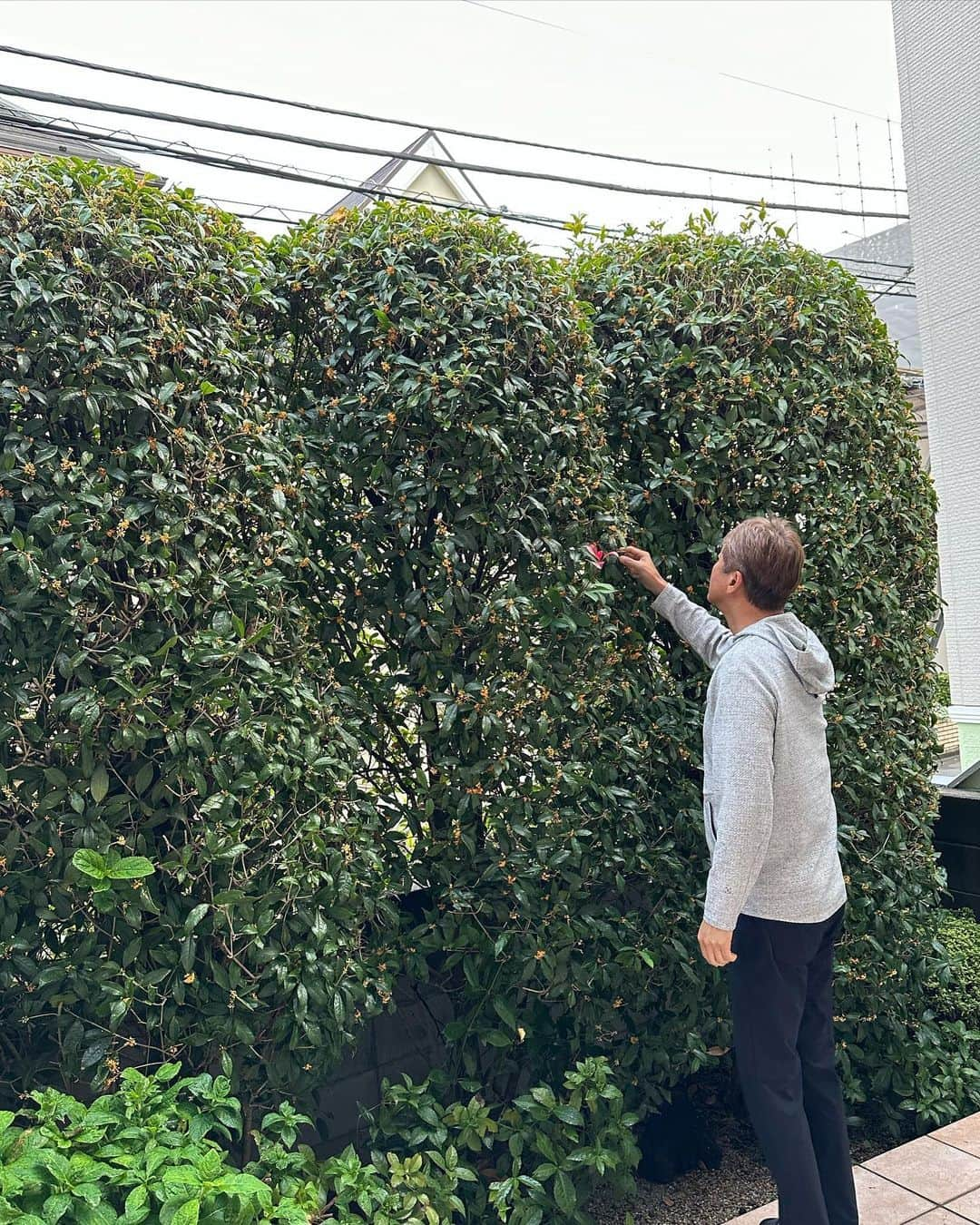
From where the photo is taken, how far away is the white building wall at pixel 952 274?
16.5 ft

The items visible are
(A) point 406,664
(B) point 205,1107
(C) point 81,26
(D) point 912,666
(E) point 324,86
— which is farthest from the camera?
(E) point 324,86

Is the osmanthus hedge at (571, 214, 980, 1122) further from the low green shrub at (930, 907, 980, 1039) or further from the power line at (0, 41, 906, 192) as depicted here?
the power line at (0, 41, 906, 192)

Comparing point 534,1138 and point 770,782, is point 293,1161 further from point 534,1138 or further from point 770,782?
point 770,782

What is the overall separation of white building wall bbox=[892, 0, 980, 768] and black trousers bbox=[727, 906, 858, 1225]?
3.07m

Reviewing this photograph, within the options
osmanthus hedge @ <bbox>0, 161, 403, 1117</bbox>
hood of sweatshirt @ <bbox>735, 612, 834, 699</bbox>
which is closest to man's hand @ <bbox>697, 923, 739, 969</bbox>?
hood of sweatshirt @ <bbox>735, 612, 834, 699</bbox>

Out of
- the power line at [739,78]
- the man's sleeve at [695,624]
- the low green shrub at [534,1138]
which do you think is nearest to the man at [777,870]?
the man's sleeve at [695,624]

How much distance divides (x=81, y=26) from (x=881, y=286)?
10.5 m

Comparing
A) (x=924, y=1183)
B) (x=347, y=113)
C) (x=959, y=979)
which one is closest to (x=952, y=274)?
(x=347, y=113)

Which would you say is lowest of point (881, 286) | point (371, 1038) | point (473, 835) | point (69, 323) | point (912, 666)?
point (371, 1038)

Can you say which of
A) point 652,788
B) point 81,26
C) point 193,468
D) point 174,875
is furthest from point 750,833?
point 81,26

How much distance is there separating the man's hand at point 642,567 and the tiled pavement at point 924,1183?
66.0 inches

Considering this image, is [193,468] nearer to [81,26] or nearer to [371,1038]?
[371,1038]

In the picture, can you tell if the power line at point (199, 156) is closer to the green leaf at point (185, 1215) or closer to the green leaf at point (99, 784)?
the green leaf at point (99, 784)

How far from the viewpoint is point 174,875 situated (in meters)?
2.10
